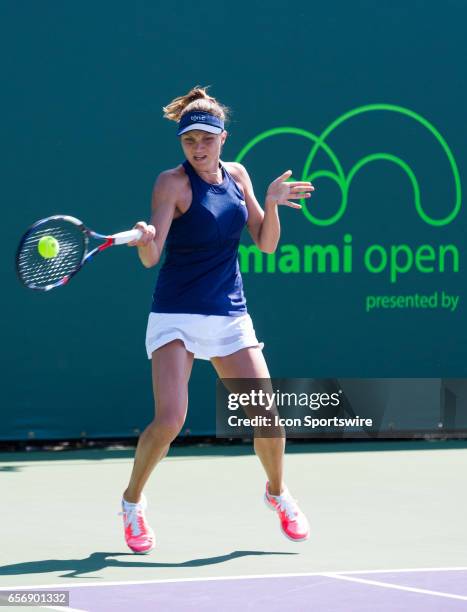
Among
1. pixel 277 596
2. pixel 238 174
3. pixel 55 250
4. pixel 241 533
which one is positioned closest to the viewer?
pixel 277 596

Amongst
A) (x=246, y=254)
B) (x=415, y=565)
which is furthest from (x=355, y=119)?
(x=415, y=565)

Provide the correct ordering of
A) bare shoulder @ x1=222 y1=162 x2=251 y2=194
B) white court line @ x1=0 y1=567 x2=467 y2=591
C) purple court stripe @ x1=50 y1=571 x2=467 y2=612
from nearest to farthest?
1. purple court stripe @ x1=50 y1=571 x2=467 y2=612
2. white court line @ x1=0 y1=567 x2=467 y2=591
3. bare shoulder @ x1=222 y1=162 x2=251 y2=194

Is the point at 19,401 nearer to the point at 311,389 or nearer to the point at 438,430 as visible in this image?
the point at 311,389

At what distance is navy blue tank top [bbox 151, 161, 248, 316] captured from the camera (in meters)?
Result: 5.20

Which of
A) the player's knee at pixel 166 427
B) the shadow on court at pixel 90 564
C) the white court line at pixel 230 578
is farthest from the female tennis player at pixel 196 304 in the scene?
the white court line at pixel 230 578

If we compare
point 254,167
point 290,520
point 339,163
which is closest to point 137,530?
point 290,520

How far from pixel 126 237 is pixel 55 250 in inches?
10.7

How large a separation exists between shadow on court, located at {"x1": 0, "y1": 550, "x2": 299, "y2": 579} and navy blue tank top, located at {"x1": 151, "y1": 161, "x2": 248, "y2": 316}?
88cm

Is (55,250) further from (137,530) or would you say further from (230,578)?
(230,578)

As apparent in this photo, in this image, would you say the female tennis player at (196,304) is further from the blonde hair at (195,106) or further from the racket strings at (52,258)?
the racket strings at (52,258)

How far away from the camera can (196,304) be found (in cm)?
521

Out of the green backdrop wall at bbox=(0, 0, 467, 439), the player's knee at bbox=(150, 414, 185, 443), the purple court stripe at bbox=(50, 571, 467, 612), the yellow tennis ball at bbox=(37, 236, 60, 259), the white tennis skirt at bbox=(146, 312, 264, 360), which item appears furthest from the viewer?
the green backdrop wall at bbox=(0, 0, 467, 439)

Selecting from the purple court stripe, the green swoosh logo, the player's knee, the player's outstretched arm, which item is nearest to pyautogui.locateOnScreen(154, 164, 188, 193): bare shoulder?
the player's outstretched arm

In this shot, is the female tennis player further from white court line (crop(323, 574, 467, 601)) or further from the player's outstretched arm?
white court line (crop(323, 574, 467, 601))
